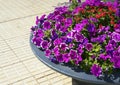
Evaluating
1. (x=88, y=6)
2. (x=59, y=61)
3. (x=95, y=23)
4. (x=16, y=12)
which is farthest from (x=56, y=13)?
(x=16, y=12)

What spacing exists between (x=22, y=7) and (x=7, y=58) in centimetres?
283

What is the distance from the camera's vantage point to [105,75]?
2.04m

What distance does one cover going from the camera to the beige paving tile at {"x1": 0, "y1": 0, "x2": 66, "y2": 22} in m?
6.40

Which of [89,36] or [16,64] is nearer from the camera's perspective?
[89,36]

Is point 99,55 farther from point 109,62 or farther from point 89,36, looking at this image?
point 89,36

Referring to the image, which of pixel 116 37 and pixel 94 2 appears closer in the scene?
pixel 116 37

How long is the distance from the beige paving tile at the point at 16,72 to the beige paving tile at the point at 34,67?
2.9 inches

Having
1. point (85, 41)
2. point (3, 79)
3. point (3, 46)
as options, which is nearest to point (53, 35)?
point (85, 41)

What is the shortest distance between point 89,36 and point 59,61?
1.13 feet

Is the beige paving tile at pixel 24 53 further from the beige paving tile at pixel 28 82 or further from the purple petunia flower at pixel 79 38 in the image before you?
the purple petunia flower at pixel 79 38

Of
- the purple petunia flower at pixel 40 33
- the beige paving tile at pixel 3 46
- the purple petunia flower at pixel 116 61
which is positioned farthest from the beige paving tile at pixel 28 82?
the purple petunia flower at pixel 116 61

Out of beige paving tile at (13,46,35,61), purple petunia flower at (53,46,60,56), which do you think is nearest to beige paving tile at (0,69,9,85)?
beige paving tile at (13,46,35,61)

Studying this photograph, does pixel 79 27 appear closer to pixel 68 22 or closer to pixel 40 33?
pixel 68 22

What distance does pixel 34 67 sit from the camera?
410 centimetres
